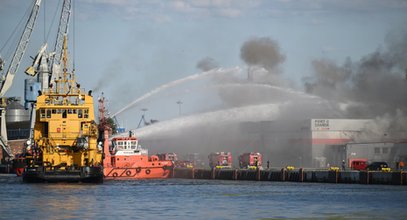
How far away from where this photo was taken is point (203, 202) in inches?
2682

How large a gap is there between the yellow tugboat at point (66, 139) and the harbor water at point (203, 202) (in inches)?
182

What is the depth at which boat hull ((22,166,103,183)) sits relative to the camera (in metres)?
91.9

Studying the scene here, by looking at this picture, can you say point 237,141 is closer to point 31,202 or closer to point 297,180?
point 297,180

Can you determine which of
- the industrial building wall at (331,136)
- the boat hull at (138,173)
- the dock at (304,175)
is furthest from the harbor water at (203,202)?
the industrial building wall at (331,136)

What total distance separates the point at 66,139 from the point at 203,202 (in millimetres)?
32145

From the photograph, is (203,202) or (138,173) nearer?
(203,202)

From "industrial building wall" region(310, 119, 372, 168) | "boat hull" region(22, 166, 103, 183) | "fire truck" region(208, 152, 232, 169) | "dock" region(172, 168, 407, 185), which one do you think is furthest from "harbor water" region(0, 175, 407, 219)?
"industrial building wall" region(310, 119, 372, 168)

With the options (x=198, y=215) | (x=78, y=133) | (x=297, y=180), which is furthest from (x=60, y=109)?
(x=198, y=215)

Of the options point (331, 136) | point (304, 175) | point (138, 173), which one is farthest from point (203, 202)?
point (331, 136)

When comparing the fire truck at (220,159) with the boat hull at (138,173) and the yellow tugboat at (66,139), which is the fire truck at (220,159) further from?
the yellow tugboat at (66,139)

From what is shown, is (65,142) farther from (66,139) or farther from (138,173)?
(138,173)

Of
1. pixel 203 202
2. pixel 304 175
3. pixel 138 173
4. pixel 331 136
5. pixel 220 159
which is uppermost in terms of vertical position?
pixel 331 136

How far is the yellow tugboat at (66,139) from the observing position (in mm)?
94375

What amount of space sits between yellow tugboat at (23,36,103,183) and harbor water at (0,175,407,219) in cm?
463
